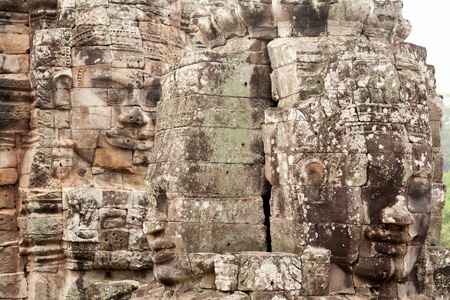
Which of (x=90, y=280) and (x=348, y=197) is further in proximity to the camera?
(x=90, y=280)

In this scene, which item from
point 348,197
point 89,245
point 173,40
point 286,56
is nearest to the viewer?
point 348,197

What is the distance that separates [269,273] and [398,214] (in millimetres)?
1185

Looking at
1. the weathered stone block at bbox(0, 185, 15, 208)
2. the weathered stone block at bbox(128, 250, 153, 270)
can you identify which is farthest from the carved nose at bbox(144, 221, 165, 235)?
the weathered stone block at bbox(0, 185, 15, 208)

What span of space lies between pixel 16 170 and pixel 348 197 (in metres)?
7.47

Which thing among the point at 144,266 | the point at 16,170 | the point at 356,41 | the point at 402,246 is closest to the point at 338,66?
the point at 356,41

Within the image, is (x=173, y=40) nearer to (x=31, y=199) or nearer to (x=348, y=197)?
(x=31, y=199)

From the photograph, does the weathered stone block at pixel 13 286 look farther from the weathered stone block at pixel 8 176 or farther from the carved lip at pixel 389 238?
the carved lip at pixel 389 238

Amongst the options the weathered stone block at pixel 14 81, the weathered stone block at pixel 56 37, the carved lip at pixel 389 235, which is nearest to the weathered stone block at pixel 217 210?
the carved lip at pixel 389 235

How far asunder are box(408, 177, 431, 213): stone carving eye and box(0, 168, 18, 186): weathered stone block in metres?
7.64

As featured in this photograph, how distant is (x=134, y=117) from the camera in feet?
42.0

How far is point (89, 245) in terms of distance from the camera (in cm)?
1252

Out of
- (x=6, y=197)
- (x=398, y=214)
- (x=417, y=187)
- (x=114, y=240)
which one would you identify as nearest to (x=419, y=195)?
(x=417, y=187)

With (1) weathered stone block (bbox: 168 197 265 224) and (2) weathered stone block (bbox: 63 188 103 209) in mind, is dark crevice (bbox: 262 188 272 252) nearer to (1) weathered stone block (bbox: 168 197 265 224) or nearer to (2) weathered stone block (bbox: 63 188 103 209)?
(1) weathered stone block (bbox: 168 197 265 224)

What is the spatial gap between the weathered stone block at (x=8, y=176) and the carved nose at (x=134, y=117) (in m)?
1.93
